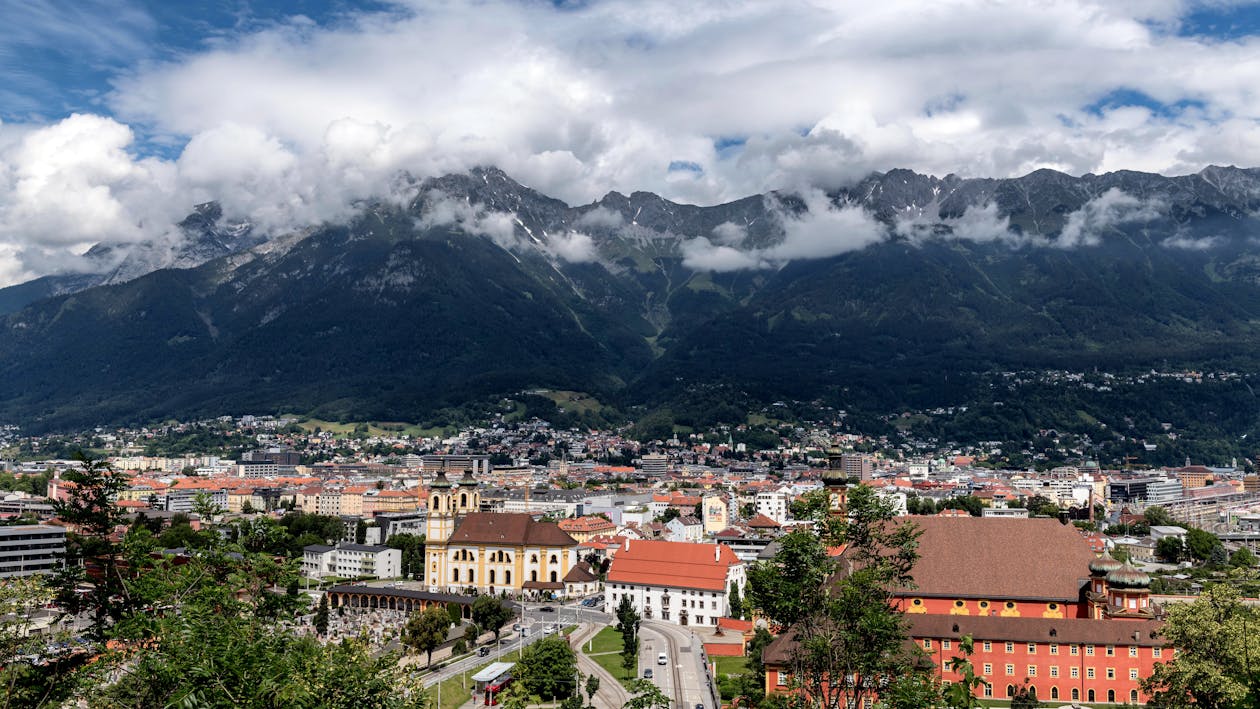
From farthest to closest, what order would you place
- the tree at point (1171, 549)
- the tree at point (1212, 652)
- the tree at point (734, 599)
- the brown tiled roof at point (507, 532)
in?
the tree at point (1171, 549), the brown tiled roof at point (507, 532), the tree at point (734, 599), the tree at point (1212, 652)

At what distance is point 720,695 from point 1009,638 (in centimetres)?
1457

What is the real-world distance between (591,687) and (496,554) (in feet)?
149

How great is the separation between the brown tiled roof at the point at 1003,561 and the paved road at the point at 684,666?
40.2 feet

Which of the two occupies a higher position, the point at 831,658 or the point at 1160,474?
the point at 831,658

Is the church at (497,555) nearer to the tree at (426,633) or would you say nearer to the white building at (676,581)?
the white building at (676,581)

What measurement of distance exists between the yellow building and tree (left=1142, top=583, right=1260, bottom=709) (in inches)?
2371

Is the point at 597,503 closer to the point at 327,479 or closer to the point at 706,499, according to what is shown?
the point at 706,499

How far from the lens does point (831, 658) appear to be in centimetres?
2497

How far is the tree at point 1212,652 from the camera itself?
35344mm

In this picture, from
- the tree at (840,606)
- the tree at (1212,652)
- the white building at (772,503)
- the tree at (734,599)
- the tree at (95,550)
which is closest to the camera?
the tree at (95,550)

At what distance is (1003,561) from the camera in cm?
5462

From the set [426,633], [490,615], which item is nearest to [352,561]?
[490,615]

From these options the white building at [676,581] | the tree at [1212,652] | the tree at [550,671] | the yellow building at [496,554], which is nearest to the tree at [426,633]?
the tree at [550,671]

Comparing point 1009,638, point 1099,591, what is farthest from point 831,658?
point 1099,591
